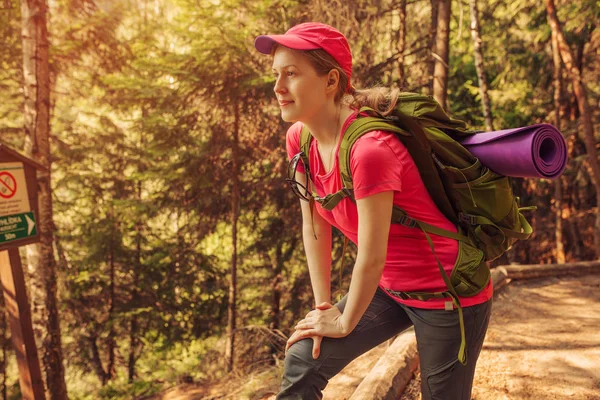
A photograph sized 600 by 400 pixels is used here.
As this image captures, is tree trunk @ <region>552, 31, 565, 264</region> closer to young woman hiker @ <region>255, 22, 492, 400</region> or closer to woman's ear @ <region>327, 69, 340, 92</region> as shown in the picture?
young woman hiker @ <region>255, 22, 492, 400</region>

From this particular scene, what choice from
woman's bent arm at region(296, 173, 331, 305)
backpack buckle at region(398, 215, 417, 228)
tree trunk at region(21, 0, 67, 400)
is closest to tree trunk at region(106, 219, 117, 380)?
tree trunk at region(21, 0, 67, 400)

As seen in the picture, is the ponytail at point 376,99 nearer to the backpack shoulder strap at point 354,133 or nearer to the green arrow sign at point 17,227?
the backpack shoulder strap at point 354,133

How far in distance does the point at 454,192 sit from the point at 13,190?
16.7 feet

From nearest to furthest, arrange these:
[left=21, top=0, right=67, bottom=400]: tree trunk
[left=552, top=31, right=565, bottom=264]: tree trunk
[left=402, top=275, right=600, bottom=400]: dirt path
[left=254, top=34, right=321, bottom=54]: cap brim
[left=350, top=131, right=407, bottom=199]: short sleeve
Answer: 1. [left=350, top=131, right=407, bottom=199]: short sleeve
2. [left=254, top=34, right=321, bottom=54]: cap brim
3. [left=402, top=275, right=600, bottom=400]: dirt path
4. [left=21, top=0, right=67, bottom=400]: tree trunk
5. [left=552, top=31, right=565, bottom=264]: tree trunk

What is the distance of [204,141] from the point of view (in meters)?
10.5

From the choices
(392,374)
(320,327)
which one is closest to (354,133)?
(320,327)

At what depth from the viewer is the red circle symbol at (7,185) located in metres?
4.90

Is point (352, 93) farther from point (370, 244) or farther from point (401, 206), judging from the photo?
point (370, 244)

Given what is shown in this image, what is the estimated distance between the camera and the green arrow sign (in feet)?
15.9

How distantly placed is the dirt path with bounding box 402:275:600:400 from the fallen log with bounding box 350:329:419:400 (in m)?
0.13

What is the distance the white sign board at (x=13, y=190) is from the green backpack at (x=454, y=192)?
15.1ft

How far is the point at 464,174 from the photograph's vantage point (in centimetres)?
172

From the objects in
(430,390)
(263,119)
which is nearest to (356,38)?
(263,119)

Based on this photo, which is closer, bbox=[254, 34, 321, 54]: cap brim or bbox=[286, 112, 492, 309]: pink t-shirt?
bbox=[286, 112, 492, 309]: pink t-shirt
